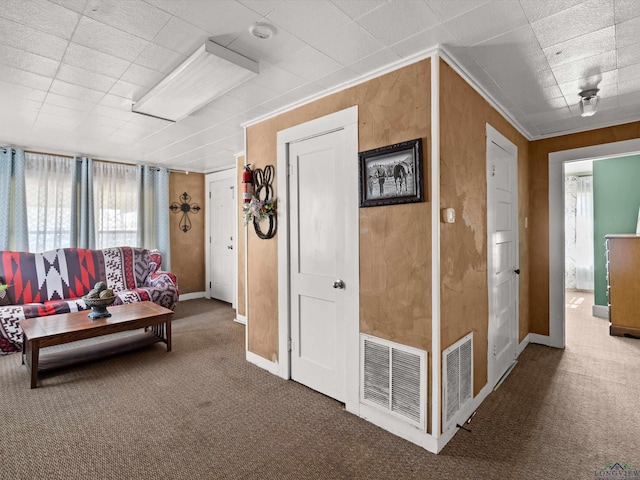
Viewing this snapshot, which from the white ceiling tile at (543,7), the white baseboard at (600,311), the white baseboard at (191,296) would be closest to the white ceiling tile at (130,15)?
the white ceiling tile at (543,7)

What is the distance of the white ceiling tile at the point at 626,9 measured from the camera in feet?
5.22

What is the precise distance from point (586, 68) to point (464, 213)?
1.23 m

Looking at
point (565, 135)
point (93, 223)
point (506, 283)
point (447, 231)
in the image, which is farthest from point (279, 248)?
point (93, 223)

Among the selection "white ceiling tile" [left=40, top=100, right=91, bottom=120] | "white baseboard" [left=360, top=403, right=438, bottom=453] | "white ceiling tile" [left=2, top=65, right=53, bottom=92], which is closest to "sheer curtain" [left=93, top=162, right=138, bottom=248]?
"white ceiling tile" [left=40, top=100, right=91, bottom=120]

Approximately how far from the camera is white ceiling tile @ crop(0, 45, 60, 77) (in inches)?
79.7

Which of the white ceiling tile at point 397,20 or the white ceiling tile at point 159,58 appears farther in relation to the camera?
the white ceiling tile at point 159,58

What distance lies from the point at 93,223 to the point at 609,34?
19.7 ft

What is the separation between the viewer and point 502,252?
3062 mm

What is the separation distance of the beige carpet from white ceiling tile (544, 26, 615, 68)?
2394 mm

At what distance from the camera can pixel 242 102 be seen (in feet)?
9.34

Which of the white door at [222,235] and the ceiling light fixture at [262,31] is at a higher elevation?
the ceiling light fixture at [262,31]

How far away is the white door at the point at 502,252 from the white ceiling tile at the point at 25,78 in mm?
3383

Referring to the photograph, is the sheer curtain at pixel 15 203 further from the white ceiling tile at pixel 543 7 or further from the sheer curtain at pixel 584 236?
the sheer curtain at pixel 584 236

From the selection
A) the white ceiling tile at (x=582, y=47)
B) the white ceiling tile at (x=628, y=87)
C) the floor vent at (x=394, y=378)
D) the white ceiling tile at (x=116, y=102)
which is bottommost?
the floor vent at (x=394, y=378)
